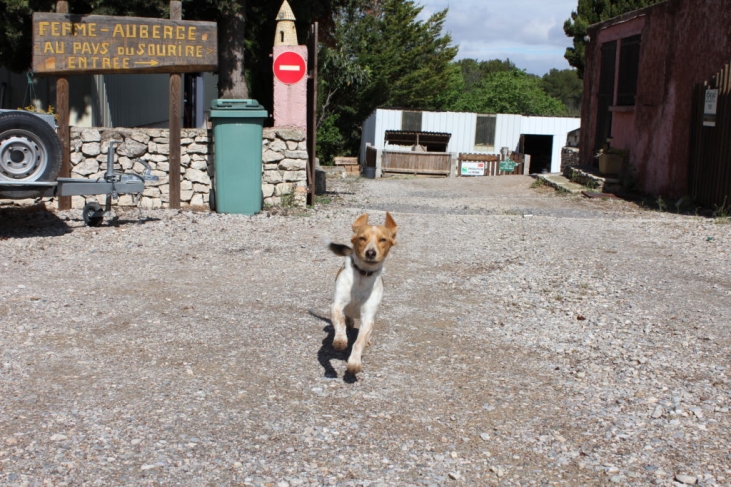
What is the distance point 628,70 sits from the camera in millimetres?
19203

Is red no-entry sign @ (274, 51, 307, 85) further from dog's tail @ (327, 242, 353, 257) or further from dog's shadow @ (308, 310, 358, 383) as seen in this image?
dog's tail @ (327, 242, 353, 257)

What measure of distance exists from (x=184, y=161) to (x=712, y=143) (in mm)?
9041

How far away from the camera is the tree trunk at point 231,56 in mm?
14664

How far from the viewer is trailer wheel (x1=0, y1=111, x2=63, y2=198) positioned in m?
8.52

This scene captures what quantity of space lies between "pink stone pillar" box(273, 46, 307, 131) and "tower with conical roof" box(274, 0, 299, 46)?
0.35 m

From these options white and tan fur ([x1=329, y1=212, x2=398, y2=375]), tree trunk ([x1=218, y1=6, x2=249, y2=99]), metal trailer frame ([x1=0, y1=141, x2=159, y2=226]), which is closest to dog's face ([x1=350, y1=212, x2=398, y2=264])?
white and tan fur ([x1=329, y1=212, x2=398, y2=375])

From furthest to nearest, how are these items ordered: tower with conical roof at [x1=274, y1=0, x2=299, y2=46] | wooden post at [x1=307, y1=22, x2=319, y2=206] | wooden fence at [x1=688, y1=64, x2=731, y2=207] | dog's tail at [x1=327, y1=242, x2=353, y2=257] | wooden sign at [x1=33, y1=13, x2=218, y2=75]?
wooden fence at [x1=688, y1=64, x2=731, y2=207], tower with conical roof at [x1=274, y1=0, x2=299, y2=46], wooden post at [x1=307, y1=22, x2=319, y2=206], wooden sign at [x1=33, y1=13, x2=218, y2=75], dog's tail at [x1=327, y1=242, x2=353, y2=257]

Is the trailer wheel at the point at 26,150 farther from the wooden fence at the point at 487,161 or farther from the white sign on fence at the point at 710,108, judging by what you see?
the wooden fence at the point at 487,161

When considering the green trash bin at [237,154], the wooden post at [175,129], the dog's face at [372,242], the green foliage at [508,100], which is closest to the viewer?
the dog's face at [372,242]

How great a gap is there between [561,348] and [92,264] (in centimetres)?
483

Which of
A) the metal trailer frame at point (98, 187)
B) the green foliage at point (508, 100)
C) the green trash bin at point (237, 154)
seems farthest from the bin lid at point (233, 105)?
the green foliage at point (508, 100)

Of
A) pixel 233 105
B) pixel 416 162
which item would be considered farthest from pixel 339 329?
pixel 416 162

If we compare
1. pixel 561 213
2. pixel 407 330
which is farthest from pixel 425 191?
pixel 407 330

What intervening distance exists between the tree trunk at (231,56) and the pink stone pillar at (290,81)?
2.49 meters
